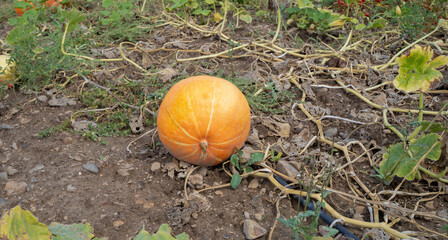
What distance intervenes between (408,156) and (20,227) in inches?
79.0

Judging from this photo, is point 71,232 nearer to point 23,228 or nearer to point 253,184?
point 23,228

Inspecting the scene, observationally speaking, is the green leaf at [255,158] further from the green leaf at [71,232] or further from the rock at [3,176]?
the rock at [3,176]

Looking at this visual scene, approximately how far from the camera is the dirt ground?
204cm

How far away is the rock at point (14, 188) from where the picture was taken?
2195 mm

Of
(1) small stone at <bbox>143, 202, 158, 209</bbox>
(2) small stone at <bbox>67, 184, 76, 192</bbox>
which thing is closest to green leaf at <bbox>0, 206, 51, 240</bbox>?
(1) small stone at <bbox>143, 202, 158, 209</bbox>

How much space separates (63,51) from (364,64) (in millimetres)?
2744

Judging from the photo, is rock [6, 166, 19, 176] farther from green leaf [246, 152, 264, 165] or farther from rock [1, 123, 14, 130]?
green leaf [246, 152, 264, 165]

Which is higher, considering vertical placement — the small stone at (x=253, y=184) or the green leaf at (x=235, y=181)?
the green leaf at (x=235, y=181)

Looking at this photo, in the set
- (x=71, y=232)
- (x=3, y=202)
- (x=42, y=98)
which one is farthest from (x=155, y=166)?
(x=42, y=98)

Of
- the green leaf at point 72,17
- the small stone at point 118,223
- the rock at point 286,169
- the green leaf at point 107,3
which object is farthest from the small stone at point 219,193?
the green leaf at point 107,3

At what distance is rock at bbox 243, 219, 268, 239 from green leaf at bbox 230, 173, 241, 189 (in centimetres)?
28

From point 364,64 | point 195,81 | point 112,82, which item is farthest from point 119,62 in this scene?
point 364,64

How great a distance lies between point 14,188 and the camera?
7.27 feet

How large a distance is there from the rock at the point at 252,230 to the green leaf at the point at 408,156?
834 mm
